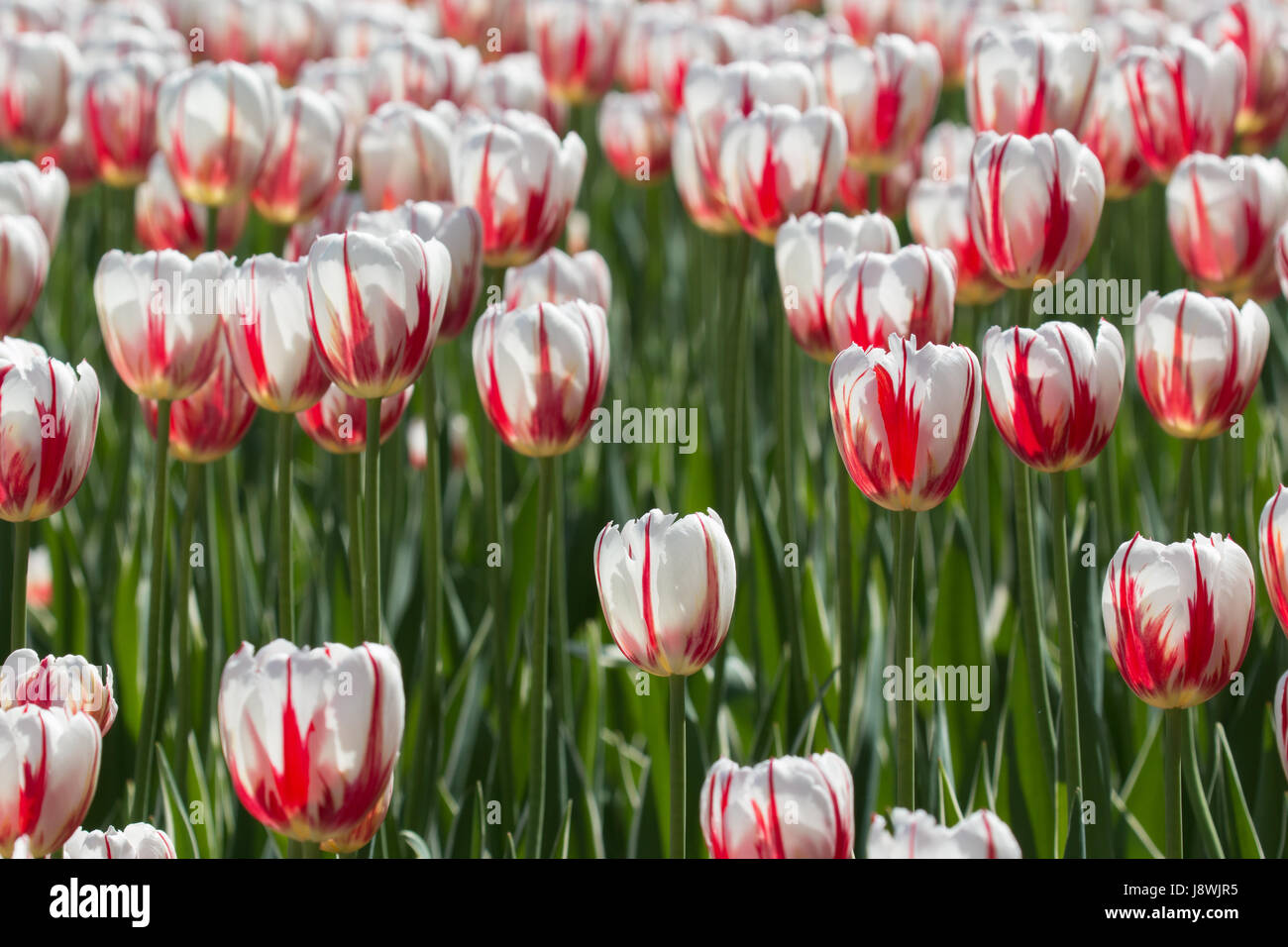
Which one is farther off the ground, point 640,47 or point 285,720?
A: point 640,47

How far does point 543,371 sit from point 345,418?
0.30 metres

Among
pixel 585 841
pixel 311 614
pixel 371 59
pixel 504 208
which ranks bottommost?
pixel 585 841

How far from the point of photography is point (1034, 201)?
1.68 meters

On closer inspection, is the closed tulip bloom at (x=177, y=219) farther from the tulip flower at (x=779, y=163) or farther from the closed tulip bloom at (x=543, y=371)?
the closed tulip bloom at (x=543, y=371)

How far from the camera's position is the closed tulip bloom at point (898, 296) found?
5.35 feet

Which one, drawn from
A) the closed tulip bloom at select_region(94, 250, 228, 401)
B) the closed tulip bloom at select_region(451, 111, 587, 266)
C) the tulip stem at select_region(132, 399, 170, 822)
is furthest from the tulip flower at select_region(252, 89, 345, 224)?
the tulip stem at select_region(132, 399, 170, 822)

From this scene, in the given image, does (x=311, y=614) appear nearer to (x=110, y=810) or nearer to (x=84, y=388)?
(x=110, y=810)

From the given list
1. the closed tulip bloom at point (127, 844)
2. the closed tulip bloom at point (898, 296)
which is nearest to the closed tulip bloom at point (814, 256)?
the closed tulip bloom at point (898, 296)

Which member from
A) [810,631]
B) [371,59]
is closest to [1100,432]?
[810,631]

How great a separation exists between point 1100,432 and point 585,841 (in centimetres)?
71

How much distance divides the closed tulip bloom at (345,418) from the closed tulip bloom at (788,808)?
76 centimetres

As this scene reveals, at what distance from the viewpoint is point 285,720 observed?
1.11 meters

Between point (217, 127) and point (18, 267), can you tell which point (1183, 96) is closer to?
point (217, 127)

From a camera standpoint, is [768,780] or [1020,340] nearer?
[768,780]
